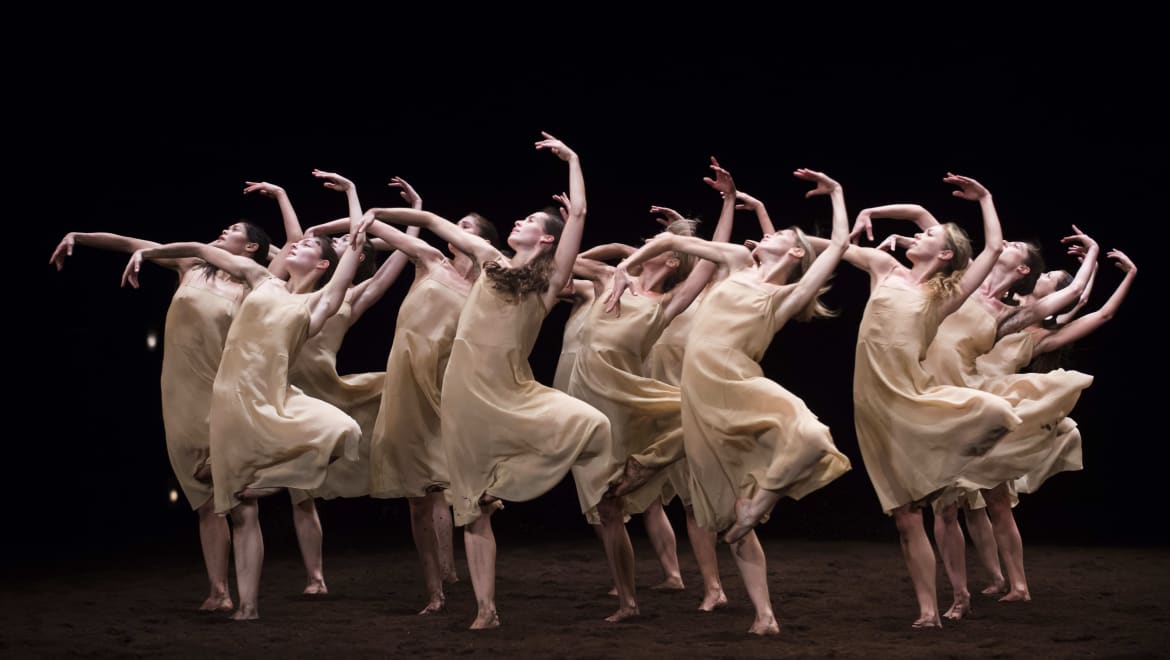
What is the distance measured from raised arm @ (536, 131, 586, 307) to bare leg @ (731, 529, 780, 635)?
115cm

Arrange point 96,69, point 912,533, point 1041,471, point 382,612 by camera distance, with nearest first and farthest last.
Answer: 1. point 912,533
2. point 382,612
3. point 1041,471
4. point 96,69

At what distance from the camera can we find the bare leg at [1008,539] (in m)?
5.98

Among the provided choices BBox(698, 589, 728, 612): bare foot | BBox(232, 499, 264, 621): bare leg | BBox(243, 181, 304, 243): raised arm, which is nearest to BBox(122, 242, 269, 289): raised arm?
BBox(243, 181, 304, 243): raised arm

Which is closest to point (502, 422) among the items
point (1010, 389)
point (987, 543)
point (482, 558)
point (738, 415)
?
point (482, 558)

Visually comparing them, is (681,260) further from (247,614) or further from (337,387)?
(247,614)

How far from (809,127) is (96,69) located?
14.1 ft

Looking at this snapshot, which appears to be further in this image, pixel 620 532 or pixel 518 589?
pixel 518 589

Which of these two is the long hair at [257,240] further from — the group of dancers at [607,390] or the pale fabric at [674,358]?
the pale fabric at [674,358]

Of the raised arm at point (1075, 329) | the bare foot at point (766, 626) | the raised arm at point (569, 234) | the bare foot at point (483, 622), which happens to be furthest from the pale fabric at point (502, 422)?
the raised arm at point (1075, 329)

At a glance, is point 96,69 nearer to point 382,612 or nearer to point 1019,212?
point 382,612

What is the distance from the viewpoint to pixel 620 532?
17.8 feet

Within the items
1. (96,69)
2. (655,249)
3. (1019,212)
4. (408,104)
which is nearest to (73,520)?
(96,69)

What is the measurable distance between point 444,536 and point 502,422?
4.78ft

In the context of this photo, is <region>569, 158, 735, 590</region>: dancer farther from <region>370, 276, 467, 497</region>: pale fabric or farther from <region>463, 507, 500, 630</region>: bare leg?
<region>463, 507, 500, 630</region>: bare leg
